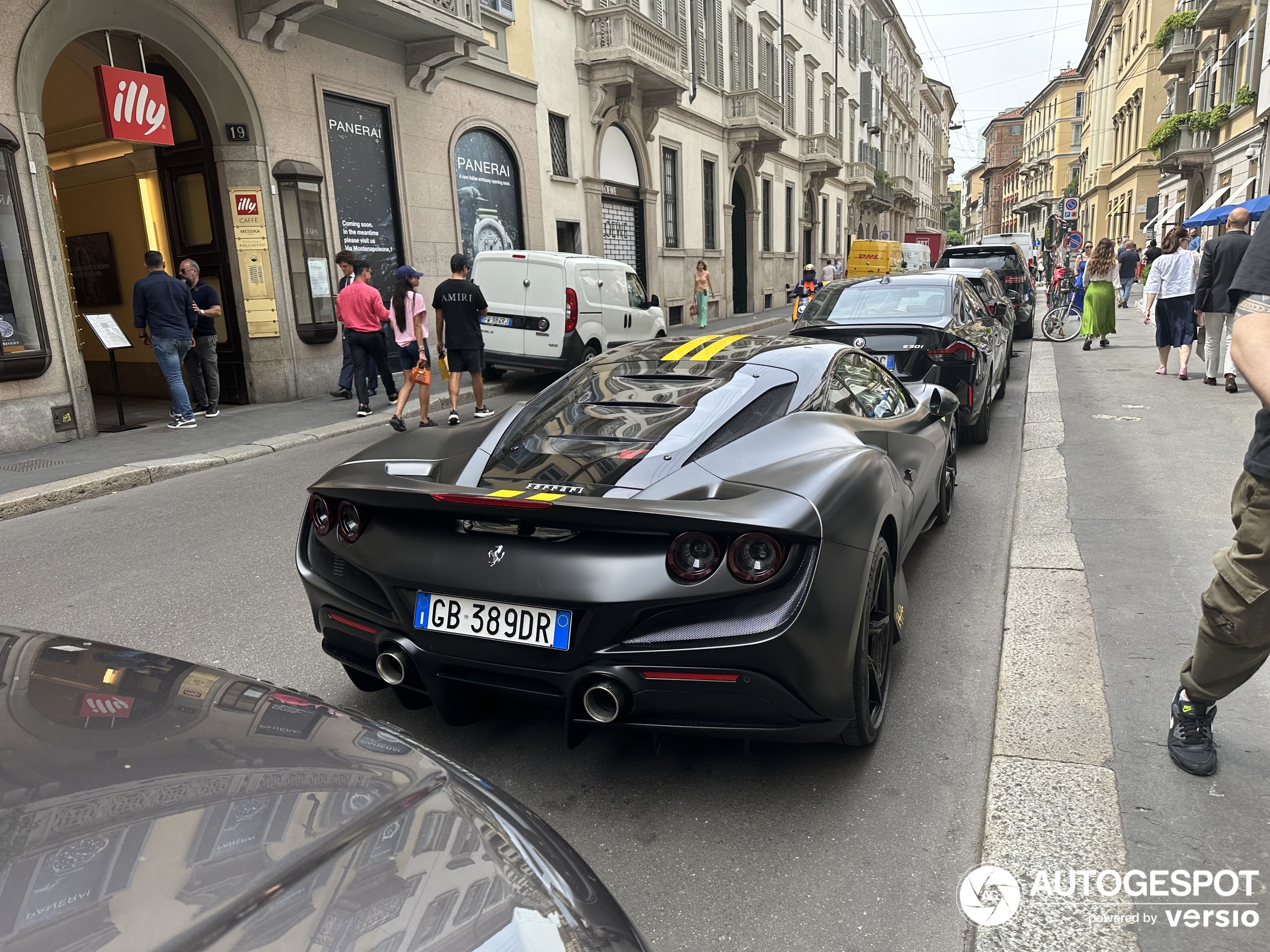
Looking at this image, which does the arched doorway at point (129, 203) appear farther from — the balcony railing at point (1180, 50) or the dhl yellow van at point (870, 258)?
the balcony railing at point (1180, 50)

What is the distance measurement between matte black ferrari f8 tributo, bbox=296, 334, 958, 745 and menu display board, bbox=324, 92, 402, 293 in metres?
11.2

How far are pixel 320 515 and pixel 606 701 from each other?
A: 1.22 meters

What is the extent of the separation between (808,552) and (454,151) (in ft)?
48.9

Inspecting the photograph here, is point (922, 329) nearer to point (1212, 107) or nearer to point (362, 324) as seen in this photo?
point (362, 324)

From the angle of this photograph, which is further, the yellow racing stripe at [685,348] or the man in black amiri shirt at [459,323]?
the man in black amiri shirt at [459,323]

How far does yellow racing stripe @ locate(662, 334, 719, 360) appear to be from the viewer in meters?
3.92

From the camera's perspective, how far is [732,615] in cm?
248

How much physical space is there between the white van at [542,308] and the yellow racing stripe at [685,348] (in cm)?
881

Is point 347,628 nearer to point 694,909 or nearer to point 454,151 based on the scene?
point 694,909

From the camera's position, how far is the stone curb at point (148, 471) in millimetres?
7078

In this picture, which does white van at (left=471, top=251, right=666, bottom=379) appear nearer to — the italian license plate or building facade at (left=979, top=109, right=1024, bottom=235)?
the italian license plate

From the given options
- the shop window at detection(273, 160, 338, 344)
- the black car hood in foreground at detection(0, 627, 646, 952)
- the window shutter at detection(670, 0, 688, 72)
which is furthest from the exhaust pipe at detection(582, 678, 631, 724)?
the window shutter at detection(670, 0, 688, 72)

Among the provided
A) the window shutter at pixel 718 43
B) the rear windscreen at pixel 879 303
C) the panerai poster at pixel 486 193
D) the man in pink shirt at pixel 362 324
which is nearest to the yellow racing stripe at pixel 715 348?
the rear windscreen at pixel 879 303

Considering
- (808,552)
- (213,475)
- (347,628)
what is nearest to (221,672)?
(347,628)
